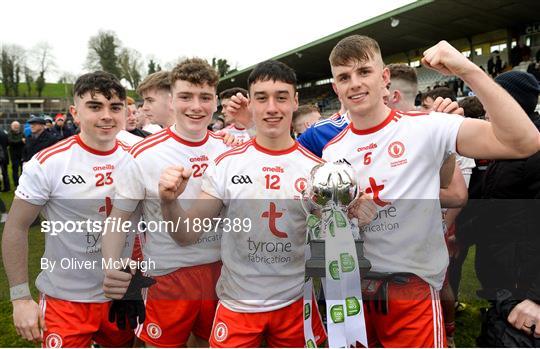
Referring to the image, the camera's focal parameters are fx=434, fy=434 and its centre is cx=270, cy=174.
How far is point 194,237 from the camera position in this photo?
220cm

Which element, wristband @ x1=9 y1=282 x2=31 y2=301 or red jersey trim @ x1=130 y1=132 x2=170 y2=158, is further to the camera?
red jersey trim @ x1=130 y1=132 x2=170 y2=158

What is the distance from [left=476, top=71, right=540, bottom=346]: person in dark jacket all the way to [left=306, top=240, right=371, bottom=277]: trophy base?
0.71m

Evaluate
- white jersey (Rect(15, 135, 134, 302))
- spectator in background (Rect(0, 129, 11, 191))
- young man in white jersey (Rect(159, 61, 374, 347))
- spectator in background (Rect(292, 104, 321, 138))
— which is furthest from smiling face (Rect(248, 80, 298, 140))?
spectator in background (Rect(0, 129, 11, 191))

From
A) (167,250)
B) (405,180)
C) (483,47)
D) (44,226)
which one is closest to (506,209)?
(405,180)

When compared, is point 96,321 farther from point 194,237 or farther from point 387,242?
point 387,242

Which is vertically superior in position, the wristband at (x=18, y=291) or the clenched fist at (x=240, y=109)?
the clenched fist at (x=240, y=109)

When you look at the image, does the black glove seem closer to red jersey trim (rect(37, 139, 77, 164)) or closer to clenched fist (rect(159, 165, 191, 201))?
clenched fist (rect(159, 165, 191, 201))

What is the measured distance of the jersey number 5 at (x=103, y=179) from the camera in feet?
7.91

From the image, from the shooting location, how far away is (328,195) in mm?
1713

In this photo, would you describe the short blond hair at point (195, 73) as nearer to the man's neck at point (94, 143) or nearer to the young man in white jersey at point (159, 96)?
the man's neck at point (94, 143)

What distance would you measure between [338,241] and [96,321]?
1510 millimetres

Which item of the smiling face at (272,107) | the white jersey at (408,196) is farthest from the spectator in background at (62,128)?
the white jersey at (408,196)

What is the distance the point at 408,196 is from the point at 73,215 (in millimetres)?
1763

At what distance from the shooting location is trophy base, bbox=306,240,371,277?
181cm
